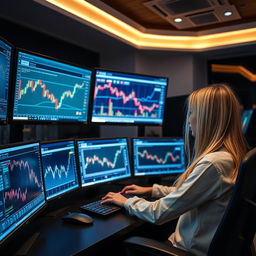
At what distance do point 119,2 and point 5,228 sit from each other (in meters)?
2.57

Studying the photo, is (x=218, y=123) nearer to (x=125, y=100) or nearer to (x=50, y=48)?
(x=125, y=100)

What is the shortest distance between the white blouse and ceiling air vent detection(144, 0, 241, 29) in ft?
7.05

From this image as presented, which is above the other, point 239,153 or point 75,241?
point 239,153

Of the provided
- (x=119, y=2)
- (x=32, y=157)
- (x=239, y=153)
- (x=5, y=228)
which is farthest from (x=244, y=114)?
(x=5, y=228)

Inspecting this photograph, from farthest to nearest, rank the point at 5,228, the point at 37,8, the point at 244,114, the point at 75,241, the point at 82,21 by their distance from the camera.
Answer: the point at 244,114
the point at 82,21
the point at 37,8
the point at 75,241
the point at 5,228

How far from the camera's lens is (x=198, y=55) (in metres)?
4.04

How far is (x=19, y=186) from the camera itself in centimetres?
110

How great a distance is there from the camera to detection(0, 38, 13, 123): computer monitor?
1327 mm

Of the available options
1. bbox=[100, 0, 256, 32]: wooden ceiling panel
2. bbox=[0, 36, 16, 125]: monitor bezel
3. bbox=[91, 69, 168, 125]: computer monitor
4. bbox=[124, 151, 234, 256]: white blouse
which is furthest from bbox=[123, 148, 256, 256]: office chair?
bbox=[100, 0, 256, 32]: wooden ceiling panel

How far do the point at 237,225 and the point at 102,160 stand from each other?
107 centimetres

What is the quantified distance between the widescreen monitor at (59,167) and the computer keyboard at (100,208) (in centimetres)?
17

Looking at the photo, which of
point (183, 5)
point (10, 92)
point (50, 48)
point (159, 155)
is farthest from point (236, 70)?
point (10, 92)

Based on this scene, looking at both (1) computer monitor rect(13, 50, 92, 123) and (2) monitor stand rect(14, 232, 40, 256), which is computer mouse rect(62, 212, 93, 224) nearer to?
(2) monitor stand rect(14, 232, 40, 256)

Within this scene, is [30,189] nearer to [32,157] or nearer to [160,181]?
[32,157]
